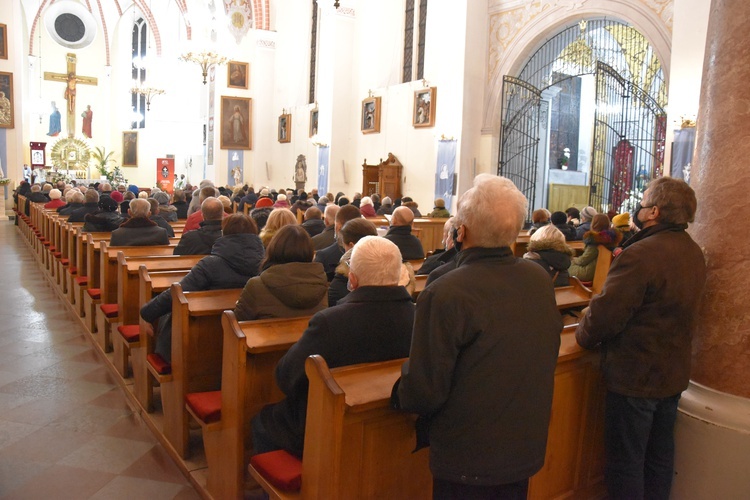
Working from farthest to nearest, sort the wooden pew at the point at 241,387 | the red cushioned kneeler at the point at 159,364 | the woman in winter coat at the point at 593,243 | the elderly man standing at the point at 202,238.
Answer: the woman in winter coat at the point at 593,243 < the elderly man standing at the point at 202,238 < the red cushioned kneeler at the point at 159,364 < the wooden pew at the point at 241,387

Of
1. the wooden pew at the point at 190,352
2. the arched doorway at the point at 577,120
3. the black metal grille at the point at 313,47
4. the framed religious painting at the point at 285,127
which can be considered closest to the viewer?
the wooden pew at the point at 190,352

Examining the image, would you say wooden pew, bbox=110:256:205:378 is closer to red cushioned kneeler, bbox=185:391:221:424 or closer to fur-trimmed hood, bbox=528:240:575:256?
red cushioned kneeler, bbox=185:391:221:424

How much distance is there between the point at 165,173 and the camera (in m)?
28.1

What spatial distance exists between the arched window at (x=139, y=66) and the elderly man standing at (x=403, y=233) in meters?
28.2

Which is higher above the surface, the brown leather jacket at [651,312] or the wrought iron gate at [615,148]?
the wrought iron gate at [615,148]

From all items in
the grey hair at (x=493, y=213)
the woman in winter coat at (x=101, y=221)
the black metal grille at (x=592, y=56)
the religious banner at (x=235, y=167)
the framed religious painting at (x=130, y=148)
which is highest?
the black metal grille at (x=592, y=56)

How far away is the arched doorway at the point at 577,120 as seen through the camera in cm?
1360

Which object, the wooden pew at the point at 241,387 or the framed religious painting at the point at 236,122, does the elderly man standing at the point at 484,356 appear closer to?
the wooden pew at the point at 241,387

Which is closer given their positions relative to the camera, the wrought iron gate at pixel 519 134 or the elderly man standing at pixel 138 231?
the elderly man standing at pixel 138 231

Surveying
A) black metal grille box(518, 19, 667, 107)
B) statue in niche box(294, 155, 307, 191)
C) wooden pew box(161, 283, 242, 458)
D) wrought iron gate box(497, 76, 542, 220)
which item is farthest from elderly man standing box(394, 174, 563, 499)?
statue in niche box(294, 155, 307, 191)

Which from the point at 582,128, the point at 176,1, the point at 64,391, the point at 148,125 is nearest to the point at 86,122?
the point at 148,125

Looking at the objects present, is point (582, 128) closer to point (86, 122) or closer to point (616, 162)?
point (616, 162)

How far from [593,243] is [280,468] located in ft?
16.0

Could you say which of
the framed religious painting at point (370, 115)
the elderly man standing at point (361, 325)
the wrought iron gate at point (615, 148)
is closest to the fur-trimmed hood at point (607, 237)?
the elderly man standing at point (361, 325)
